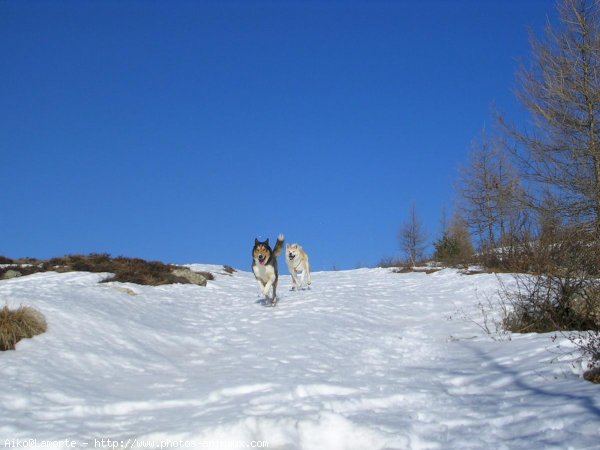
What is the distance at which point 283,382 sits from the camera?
233 inches

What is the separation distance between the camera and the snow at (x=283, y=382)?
165 inches

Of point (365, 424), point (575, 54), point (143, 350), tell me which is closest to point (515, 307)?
point (365, 424)

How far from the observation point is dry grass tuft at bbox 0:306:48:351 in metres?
6.54

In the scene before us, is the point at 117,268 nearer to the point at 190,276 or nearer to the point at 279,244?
the point at 190,276

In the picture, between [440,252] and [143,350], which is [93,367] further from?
[440,252]

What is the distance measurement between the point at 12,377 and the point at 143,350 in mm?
2369

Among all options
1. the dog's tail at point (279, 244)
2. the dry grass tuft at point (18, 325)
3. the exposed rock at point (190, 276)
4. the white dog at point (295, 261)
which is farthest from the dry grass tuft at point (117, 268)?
the dry grass tuft at point (18, 325)

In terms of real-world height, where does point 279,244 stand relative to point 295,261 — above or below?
above

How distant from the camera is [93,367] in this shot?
661 cm

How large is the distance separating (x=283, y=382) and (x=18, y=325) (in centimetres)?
353

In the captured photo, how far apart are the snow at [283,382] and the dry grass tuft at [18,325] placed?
0.13 meters

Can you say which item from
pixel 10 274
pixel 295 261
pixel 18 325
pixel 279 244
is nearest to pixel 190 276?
pixel 295 261

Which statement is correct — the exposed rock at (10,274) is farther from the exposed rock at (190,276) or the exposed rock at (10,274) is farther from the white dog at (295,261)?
the white dog at (295,261)

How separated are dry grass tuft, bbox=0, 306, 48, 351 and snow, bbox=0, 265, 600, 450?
0.44ft
